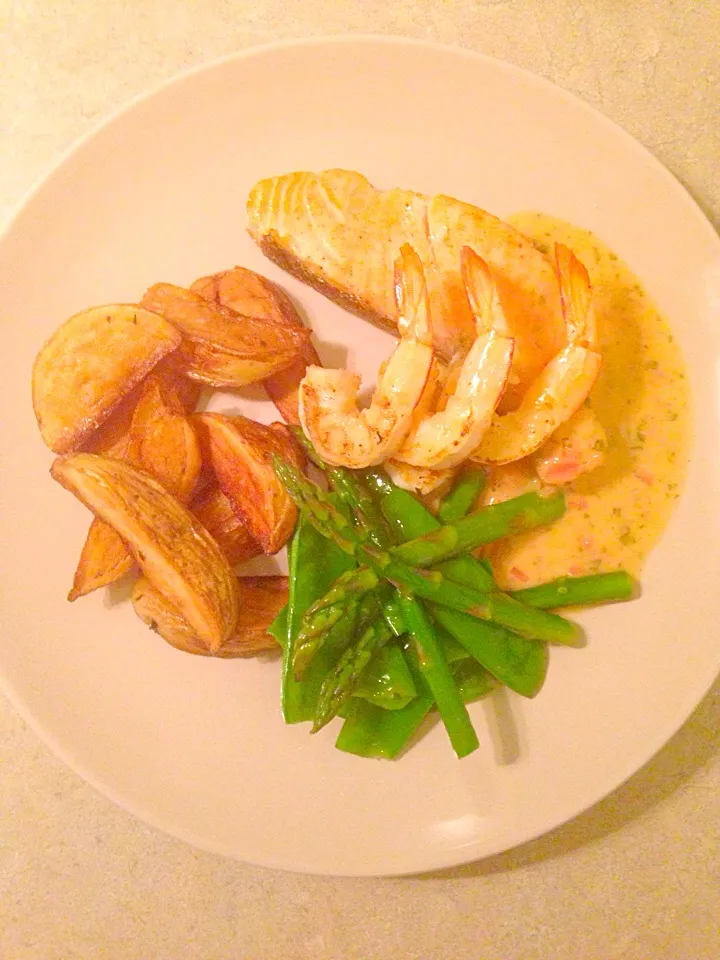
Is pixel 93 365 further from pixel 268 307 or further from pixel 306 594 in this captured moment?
pixel 306 594

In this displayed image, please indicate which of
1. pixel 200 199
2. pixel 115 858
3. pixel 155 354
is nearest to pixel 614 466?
pixel 155 354

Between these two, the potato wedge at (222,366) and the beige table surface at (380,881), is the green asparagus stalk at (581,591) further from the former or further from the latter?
the potato wedge at (222,366)

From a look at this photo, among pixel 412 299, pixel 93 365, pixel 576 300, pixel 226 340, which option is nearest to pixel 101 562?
pixel 93 365

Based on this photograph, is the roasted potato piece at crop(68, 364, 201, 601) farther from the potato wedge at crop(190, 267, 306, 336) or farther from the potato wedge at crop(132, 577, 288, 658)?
the potato wedge at crop(190, 267, 306, 336)

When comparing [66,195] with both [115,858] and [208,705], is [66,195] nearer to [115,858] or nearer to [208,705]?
[208,705]

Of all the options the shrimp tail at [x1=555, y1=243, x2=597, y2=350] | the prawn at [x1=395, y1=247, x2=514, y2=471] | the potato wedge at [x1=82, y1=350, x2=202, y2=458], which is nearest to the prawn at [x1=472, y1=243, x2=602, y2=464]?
the shrimp tail at [x1=555, y1=243, x2=597, y2=350]
